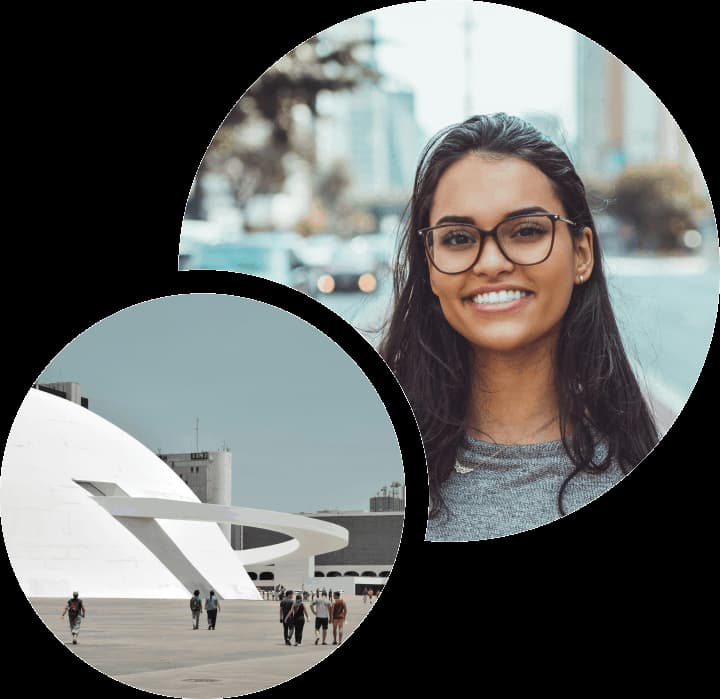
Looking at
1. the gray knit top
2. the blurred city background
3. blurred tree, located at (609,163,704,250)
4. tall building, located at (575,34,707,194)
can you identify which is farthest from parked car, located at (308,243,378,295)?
blurred tree, located at (609,163,704,250)

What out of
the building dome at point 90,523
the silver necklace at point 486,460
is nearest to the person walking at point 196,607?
the building dome at point 90,523

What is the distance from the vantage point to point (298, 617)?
9.25m

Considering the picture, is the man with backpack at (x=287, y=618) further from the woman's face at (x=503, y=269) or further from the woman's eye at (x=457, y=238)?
the woman's eye at (x=457, y=238)

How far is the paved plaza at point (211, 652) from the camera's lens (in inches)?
364

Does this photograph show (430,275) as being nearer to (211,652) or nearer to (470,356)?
(470,356)

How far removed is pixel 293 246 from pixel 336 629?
2.82m

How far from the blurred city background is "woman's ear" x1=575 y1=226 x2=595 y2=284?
0.11m

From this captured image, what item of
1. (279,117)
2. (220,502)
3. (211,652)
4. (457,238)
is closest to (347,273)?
(457,238)

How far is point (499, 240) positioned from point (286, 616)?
280cm

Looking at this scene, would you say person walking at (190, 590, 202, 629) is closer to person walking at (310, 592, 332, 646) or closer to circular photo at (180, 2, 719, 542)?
person walking at (310, 592, 332, 646)

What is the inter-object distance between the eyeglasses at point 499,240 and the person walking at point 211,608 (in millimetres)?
2638

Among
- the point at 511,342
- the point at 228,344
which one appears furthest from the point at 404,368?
the point at 228,344

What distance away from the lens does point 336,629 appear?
927 cm

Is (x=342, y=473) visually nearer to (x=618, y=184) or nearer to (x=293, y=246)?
(x=293, y=246)
